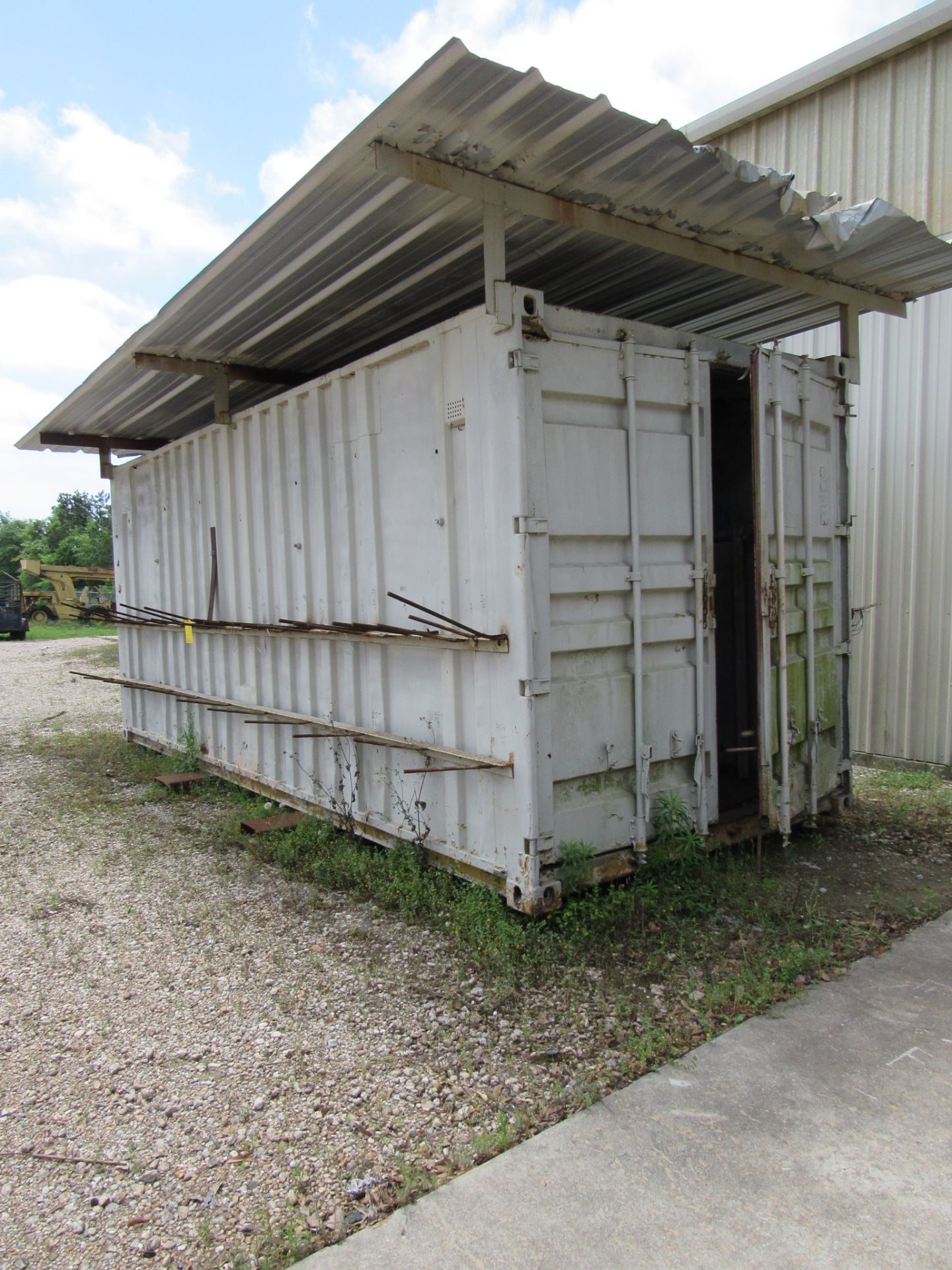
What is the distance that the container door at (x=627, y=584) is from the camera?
157 inches

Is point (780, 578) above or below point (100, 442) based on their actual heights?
below

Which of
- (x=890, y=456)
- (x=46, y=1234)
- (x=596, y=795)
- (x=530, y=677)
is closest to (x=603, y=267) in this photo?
(x=530, y=677)

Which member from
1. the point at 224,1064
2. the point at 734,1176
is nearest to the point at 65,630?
the point at 224,1064

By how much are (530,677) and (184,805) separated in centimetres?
410

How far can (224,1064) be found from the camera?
10.0 feet

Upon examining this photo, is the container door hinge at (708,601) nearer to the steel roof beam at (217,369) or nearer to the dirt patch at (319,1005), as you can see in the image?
the dirt patch at (319,1005)

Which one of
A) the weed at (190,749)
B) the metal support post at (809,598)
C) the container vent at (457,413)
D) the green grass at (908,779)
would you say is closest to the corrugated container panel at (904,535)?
the green grass at (908,779)

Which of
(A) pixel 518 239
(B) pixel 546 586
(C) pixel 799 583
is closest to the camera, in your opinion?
(B) pixel 546 586

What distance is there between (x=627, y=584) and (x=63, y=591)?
29.8m

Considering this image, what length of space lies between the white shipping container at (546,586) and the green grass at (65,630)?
931 inches

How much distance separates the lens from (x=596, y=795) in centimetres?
414

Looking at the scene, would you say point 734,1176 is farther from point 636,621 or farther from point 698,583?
point 698,583

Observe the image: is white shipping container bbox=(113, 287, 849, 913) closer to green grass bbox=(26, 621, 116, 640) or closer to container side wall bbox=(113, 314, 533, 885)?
container side wall bbox=(113, 314, 533, 885)

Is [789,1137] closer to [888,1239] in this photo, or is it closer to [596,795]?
[888,1239]
